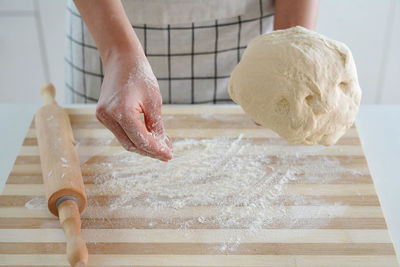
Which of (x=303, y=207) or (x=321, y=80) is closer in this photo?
(x=321, y=80)

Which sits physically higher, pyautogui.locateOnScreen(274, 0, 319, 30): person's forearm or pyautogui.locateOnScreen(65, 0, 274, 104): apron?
pyautogui.locateOnScreen(274, 0, 319, 30): person's forearm

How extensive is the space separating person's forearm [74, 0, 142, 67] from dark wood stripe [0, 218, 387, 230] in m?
0.37

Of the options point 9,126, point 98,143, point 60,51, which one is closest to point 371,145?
point 98,143

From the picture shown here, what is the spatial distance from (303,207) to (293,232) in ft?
0.28

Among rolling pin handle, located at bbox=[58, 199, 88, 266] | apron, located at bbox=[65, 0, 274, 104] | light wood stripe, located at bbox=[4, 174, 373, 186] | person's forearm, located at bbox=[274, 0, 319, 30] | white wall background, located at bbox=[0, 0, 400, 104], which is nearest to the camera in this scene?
rolling pin handle, located at bbox=[58, 199, 88, 266]

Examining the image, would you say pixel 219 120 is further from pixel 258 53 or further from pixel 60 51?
pixel 60 51

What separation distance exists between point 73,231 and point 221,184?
37 cm

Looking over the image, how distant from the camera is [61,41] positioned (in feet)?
7.88

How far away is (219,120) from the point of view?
1.33 m

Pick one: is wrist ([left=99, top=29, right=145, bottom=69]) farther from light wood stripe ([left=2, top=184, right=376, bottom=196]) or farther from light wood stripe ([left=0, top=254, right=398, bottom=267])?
light wood stripe ([left=0, top=254, right=398, bottom=267])

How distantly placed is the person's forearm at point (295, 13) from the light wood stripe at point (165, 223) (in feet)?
1.78

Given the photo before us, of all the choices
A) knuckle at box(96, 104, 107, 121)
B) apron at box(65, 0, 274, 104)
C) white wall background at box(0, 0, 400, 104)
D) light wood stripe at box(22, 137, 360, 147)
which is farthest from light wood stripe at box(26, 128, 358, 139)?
white wall background at box(0, 0, 400, 104)

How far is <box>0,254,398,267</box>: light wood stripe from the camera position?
93 cm

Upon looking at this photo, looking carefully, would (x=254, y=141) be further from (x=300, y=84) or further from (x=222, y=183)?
(x=300, y=84)
